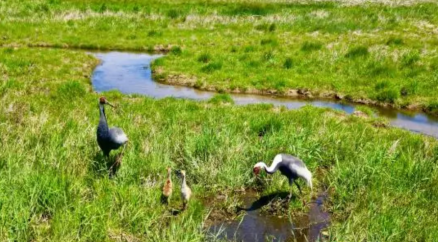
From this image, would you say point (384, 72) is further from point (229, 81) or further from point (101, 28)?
point (101, 28)

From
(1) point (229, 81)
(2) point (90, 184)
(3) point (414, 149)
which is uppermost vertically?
(2) point (90, 184)

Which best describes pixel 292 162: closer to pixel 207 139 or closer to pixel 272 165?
pixel 272 165

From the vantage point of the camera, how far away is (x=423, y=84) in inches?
792

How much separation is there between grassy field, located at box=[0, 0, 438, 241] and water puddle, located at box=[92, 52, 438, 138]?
Answer: 0.82 metres

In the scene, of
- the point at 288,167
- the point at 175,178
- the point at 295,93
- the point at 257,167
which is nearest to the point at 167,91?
the point at 295,93

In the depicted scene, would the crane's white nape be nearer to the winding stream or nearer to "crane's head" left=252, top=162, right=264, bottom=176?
"crane's head" left=252, top=162, right=264, bottom=176

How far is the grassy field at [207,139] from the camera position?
768 cm

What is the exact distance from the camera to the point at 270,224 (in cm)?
877

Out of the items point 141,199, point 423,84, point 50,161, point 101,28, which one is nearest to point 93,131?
point 50,161

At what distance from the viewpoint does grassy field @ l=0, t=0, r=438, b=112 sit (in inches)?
825

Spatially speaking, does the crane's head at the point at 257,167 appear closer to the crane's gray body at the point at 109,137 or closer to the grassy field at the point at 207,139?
the grassy field at the point at 207,139

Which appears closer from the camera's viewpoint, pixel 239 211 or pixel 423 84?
pixel 239 211

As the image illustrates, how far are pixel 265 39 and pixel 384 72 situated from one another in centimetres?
839

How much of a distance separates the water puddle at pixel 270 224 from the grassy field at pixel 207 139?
0.33m
